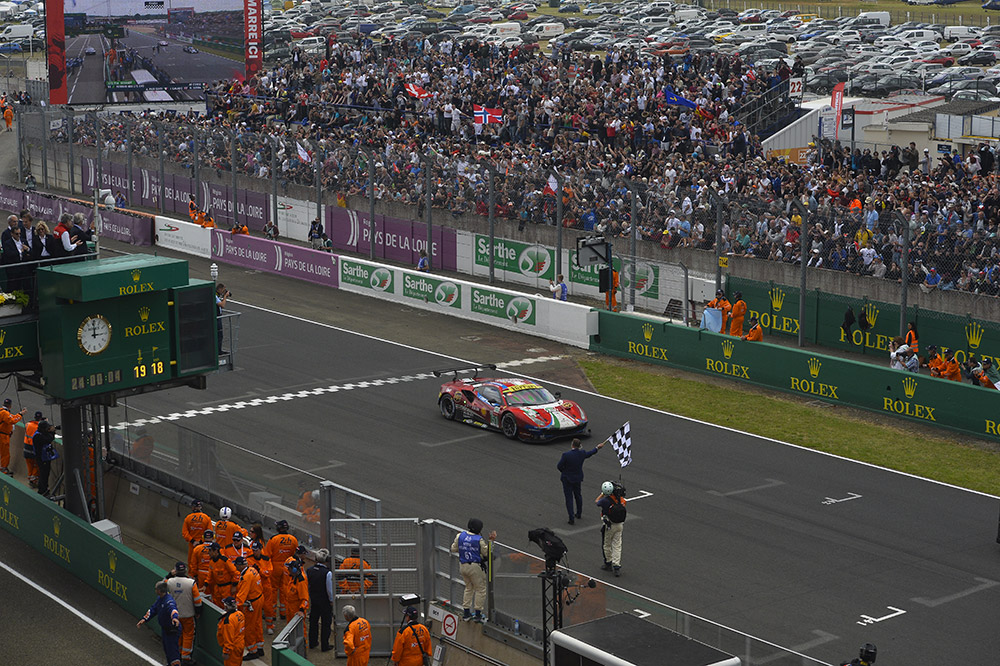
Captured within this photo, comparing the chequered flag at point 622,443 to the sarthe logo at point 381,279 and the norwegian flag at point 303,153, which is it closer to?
the sarthe logo at point 381,279

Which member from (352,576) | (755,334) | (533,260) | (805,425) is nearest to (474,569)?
(352,576)

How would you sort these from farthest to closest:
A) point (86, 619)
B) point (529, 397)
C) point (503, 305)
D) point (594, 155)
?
point (594, 155)
point (503, 305)
point (529, 397)
point (86, 619)

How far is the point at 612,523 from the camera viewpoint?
65.5 feet

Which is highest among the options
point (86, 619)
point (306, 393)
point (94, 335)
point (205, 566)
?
point (94, 335)

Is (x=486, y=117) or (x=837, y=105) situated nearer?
(x=837, y=105)

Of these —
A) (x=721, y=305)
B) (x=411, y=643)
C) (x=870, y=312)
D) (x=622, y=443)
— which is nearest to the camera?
(x=411, y=643)

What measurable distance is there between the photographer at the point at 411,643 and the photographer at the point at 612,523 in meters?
5.30

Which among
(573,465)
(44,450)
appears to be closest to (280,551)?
(573,465)

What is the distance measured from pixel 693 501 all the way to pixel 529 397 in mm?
4935

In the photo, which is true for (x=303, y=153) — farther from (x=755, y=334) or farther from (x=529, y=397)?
(x=529, y=397)

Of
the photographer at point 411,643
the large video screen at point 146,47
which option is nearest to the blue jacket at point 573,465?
the photographer at point 411,643

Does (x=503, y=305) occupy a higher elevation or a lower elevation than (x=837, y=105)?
lower

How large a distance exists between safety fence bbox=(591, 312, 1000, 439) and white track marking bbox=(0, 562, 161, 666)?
1615cm

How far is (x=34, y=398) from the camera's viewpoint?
31.0 m
